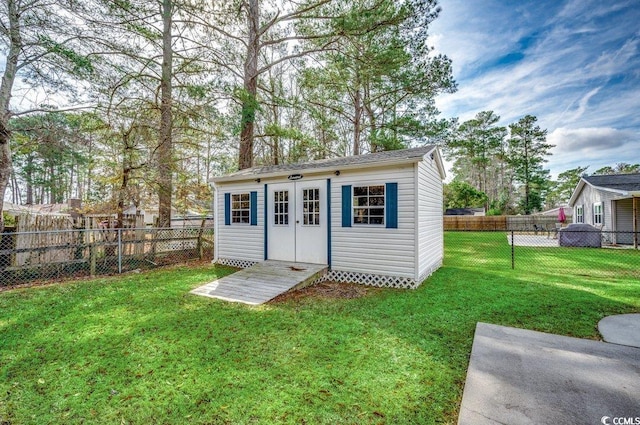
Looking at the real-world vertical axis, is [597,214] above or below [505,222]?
above

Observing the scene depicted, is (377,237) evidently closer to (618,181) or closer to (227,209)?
(227,209)

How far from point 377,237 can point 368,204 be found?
0.77 meters

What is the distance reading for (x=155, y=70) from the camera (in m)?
9.10

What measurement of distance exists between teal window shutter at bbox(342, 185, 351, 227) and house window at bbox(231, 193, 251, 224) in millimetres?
2953

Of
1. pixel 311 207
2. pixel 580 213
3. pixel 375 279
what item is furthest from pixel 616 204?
pixel 311 207

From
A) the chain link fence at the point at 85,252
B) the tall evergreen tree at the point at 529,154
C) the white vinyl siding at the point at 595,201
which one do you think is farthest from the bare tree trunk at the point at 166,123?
the tall evergreen tree at the point at 529,154

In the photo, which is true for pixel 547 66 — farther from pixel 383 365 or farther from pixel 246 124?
pixel 383 365

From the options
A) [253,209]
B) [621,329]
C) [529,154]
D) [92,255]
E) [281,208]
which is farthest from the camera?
[529,154]

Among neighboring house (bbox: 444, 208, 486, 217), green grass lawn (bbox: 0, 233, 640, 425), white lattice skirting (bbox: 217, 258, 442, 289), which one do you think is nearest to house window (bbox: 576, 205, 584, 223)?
neighboring house (bbox: 444, 208, 486, 217)

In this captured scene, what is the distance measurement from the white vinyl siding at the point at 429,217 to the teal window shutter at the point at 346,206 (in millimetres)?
1525

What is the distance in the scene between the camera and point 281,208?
7.29m

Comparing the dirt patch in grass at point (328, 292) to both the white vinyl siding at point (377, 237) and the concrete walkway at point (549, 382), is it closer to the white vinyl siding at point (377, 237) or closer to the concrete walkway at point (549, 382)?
the white vinyl siding at point (377, 237)

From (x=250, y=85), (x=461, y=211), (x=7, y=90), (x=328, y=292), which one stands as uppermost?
(x=250, y=85)

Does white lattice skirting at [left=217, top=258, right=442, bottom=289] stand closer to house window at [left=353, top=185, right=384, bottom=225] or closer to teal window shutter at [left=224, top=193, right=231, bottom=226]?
house window at [left=353, top=185, right=384, bottom=225]
